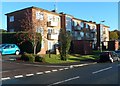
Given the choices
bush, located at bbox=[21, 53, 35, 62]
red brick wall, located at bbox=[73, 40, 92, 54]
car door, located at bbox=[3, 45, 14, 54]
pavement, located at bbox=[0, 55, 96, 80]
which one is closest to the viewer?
pavement, located at bbox=[0, 55, 96, 80]

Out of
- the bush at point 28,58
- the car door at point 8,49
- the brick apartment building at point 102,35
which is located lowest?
the bush at point 28,58

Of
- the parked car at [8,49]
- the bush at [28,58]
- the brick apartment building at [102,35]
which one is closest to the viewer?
the bush at [28,58]

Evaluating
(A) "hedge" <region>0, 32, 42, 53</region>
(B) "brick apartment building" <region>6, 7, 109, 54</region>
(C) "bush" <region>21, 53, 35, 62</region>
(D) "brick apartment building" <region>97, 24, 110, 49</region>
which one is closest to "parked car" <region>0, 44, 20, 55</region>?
(A) "hedge" <region>0, 32, 42, 53</region>

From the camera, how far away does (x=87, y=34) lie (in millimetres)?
82062

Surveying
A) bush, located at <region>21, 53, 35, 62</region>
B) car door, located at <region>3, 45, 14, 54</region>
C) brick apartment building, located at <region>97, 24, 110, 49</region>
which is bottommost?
bush, located at <region>21, 53, 35, 62</region>

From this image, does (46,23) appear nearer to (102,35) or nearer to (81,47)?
(81,47)

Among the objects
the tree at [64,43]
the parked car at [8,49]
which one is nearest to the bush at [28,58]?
the parked car at [8,49]

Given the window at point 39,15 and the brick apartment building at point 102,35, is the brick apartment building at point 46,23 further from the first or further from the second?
the brick apartment building at point 102,35

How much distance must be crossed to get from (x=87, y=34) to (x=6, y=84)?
225ft

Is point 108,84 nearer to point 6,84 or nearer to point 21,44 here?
point 6,84

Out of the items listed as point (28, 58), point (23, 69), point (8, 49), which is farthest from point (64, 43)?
point (23, 69)

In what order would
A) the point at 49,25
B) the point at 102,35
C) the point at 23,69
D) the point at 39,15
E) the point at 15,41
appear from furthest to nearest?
the point at 102,35, the point at 49,25, the point at 39,15, the point at 15,41, the point at 23,69

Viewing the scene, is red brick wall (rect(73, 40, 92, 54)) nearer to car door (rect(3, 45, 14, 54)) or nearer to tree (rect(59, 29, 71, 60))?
tree (rect(59, 29, 71, 60))

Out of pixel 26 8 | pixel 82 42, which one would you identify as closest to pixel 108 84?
pixel 26 8
